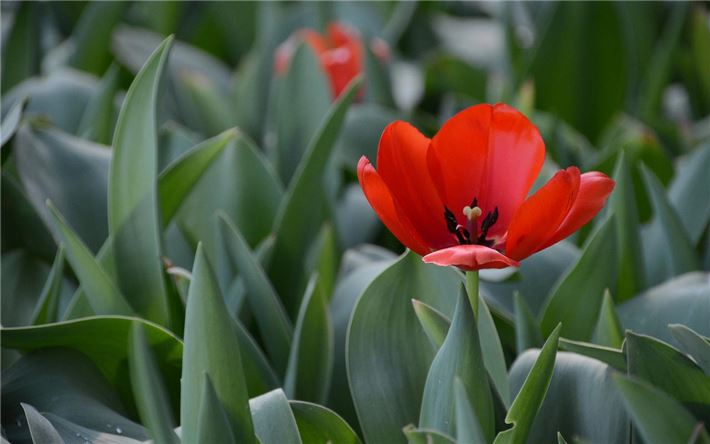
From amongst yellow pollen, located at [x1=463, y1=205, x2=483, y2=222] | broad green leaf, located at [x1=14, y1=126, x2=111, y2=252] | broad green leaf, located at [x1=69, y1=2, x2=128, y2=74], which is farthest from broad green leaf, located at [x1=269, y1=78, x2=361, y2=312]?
broad green leaf, located at [x1=69, y1=2, x2=128, y2=74]

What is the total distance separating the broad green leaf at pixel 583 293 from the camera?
3.64ft

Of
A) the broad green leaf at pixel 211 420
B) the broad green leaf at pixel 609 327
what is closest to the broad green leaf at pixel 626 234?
the broad green leaf at pixel 609 327

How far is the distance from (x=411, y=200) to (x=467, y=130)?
0.25 ft

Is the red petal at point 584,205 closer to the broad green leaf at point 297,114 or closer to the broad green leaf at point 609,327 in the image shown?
the broad green leaf at point 609,327

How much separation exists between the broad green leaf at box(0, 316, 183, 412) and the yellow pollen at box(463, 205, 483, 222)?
1.10ft

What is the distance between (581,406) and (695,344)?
117mm

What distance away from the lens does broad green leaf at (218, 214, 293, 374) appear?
1.12 meters

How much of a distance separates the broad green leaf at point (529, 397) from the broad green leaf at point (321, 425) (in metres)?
0.17

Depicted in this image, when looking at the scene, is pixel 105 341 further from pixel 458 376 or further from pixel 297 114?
pixel 297 114

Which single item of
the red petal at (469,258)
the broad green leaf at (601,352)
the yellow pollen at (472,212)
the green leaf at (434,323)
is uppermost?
the red petal at (469,258)

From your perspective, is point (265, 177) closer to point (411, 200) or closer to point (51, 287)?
point (51, 287)

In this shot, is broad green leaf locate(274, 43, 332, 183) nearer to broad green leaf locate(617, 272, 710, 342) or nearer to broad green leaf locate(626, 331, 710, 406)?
broad green leaf locate(617, 272, 710, 342)

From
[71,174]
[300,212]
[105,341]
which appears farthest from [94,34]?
[105,341]

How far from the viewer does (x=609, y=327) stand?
1041 mm
